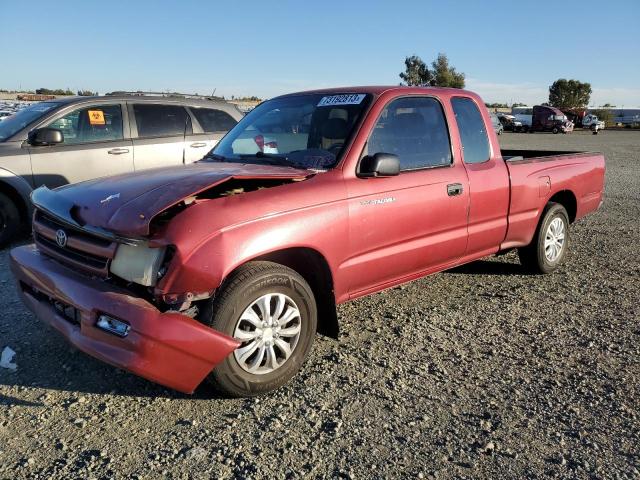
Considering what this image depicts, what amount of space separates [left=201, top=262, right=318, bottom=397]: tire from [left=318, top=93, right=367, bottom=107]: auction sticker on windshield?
5.06 feet

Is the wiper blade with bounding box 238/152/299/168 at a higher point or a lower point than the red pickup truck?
higher

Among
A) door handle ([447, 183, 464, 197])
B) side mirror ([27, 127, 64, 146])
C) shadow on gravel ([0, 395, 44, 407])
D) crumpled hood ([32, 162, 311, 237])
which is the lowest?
shadow on gravel ([0, 395, 44, 407])

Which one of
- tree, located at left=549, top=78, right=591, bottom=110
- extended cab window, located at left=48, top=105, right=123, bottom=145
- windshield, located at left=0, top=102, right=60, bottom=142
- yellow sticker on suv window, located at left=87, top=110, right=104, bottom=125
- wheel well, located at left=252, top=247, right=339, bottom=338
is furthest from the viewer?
tree, located at left=549, top=78, right=591, bottom=110

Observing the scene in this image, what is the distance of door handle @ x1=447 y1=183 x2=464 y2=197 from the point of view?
14.2ft

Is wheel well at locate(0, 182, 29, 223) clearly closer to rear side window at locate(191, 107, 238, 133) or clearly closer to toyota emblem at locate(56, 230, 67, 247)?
rear side window at locate(191, 107, 238, 133)

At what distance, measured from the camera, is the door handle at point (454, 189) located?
4.33m

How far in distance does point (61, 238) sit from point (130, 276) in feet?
2.28

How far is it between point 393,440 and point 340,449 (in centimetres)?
28

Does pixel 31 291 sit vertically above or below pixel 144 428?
above

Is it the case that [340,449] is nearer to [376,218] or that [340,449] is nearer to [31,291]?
[376,218]

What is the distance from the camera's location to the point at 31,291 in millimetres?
3514

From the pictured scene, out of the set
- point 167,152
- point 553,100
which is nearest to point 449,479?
point 167,152

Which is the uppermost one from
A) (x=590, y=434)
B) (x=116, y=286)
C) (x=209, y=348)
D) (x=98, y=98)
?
(x=98, y=98)

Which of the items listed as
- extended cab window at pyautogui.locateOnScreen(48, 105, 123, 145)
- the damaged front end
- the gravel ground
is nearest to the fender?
extended cab window at pyautogui.locateOnScreen(48, 105, 123, 145)
